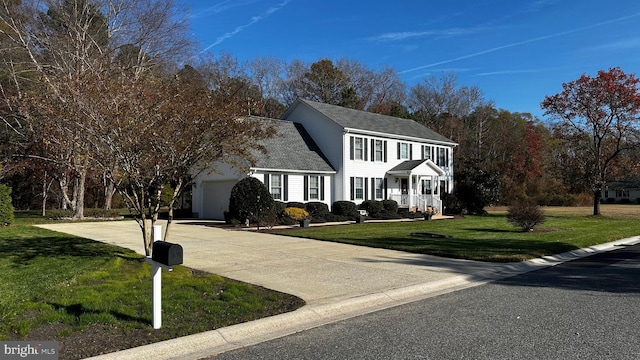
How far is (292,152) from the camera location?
29125mm

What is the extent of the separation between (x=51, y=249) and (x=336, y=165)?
768 inches

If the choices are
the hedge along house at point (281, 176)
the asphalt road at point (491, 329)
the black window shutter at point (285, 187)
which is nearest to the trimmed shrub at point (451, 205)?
the hedge along house at point (281, 176)

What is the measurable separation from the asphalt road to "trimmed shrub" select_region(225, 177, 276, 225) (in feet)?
48.2

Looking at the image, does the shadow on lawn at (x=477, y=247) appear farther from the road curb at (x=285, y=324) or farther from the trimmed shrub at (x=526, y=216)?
the trimmed shrub at (x=526, y=216)

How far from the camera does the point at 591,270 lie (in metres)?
10.9

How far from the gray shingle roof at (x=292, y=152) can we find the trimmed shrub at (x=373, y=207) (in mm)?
2897

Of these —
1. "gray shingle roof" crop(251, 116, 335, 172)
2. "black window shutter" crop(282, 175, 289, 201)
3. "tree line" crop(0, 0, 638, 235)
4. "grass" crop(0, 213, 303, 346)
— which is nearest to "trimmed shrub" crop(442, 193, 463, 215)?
"tree line" crop(0, 0, 638, 235)

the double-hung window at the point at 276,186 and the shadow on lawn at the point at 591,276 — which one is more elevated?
the double-hung window at the point at 276,186

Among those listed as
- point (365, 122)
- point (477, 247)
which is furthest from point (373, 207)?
point (477, 247)

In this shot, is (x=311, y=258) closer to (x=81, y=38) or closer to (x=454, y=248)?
(x=454, y=248)

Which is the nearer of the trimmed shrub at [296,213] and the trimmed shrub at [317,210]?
the trimmed shrub at [296,213]

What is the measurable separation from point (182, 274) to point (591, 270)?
882 centimetres

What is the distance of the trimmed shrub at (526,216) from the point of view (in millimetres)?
19688

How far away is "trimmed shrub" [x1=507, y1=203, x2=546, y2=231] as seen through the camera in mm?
19688
